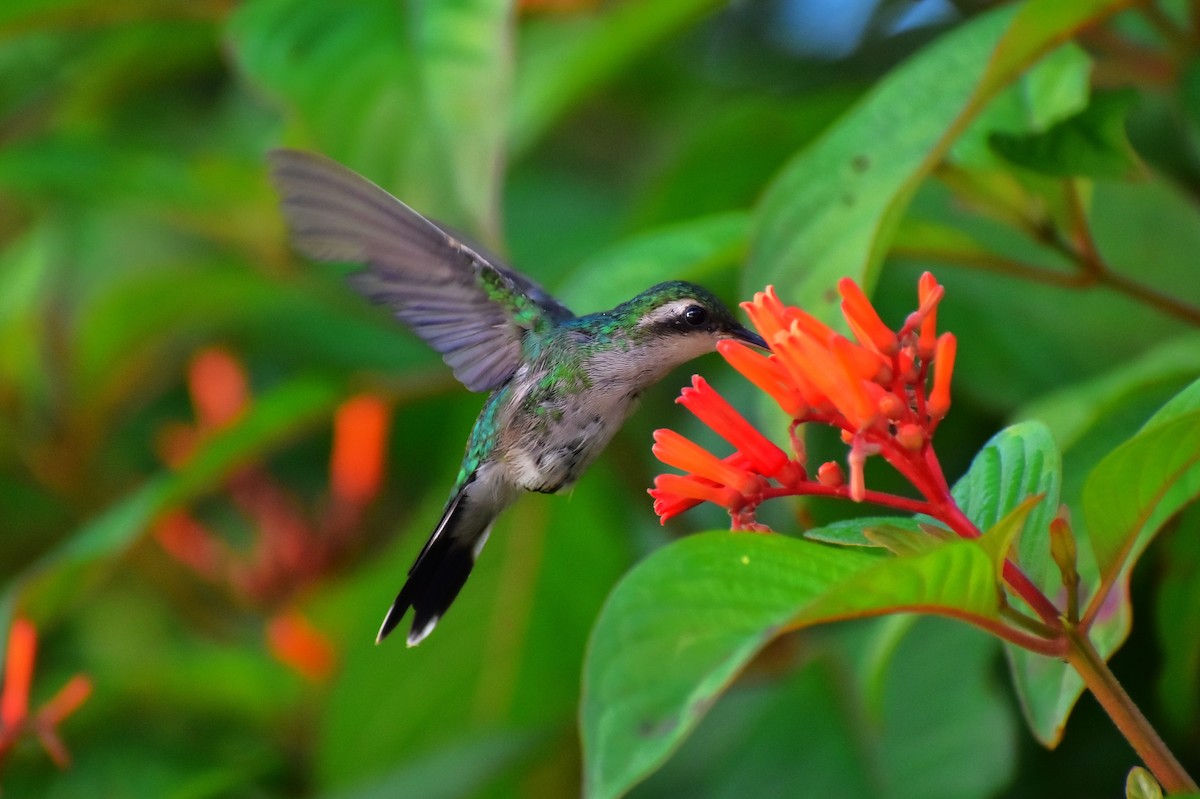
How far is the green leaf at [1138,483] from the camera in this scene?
2.79ft

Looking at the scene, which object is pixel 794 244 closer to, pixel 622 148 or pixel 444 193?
pixel 444 193

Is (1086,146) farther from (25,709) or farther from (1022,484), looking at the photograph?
(25,709)

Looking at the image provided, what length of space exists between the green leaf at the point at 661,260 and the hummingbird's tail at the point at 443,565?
25 cm

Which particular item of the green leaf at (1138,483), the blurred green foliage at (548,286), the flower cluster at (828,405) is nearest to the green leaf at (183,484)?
the blurred green foliage at (548,286)

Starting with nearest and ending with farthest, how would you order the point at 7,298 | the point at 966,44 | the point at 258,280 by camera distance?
the point at 966,44
the point at 258,280
the point at 7,298

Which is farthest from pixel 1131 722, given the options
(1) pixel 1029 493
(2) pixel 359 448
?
(2) pixel 359 448

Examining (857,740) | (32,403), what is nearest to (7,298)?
(32,403)

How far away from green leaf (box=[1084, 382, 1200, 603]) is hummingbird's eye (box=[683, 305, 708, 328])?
459 mm

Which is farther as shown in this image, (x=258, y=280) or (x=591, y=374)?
(x=258, y=280)

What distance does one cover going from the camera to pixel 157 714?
2098mm

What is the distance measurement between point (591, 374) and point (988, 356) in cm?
59

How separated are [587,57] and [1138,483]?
47.5 inches

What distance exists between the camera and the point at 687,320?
1.29 metres

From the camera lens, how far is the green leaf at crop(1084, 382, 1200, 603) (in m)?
0.85
